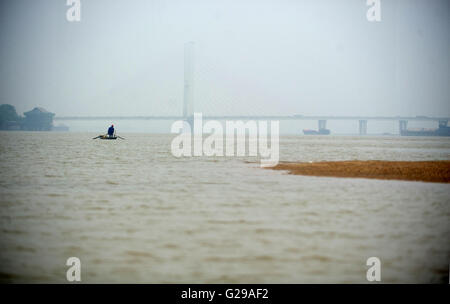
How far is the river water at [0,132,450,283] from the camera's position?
6.62 metres

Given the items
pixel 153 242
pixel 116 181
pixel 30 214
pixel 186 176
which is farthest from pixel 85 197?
pixel 186 176

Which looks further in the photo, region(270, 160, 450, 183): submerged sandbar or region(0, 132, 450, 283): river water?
region(270, 160, 450, 183): submerged sandbar

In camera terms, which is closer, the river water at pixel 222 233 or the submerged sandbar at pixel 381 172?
the river water at pixel 222 233

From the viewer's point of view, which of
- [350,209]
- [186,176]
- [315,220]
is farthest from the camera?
[186,176]

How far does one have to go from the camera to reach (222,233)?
894 centimetres

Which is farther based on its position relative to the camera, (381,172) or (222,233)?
(381,172)

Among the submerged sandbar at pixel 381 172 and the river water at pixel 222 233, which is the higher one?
the river water at pixel 222 233

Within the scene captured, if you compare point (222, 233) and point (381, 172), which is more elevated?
point (222, 233)

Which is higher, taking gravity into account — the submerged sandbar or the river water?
the river water

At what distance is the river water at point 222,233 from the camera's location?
21.7ft

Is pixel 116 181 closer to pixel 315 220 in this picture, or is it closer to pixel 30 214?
pixel 30 214

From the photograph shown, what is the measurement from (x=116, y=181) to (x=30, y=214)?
7168mm

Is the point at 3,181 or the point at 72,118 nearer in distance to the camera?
the point at 3,181

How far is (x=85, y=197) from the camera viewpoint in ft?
44.5
